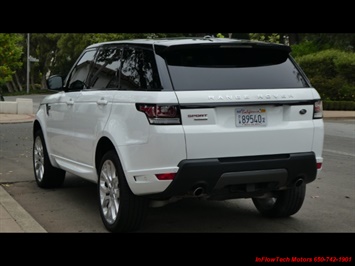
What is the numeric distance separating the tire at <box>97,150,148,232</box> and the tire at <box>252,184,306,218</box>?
1.56 meters

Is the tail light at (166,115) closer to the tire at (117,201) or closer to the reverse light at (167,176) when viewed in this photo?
the reverse light at (167,176)

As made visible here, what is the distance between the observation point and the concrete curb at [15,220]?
17.6ft

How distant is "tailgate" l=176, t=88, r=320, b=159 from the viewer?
468cm

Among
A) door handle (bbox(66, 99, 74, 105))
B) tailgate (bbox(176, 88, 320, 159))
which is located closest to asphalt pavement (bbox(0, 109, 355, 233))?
door handle (bbox(66, 99, 74, 105))

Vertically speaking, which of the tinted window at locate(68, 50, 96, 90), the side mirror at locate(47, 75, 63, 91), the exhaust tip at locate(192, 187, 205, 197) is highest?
the tinted window at locate(68, 50, 96, 90)

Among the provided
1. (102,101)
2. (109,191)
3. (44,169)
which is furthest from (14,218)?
(44,169)

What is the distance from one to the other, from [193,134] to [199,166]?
282 millimetres

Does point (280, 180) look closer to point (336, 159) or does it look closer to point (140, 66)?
point (140, 66)

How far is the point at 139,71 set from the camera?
17.0 ft

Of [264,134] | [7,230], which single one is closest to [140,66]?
[264,134]

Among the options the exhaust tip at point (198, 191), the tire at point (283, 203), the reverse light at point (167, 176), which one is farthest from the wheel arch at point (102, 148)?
the tire at point (283, 203)

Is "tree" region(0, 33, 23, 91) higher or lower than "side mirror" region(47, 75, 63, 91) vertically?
lower

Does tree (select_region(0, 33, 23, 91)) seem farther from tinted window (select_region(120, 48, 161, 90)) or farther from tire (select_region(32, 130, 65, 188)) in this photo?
tinted window (select_region(120, 48, 161, 90))
